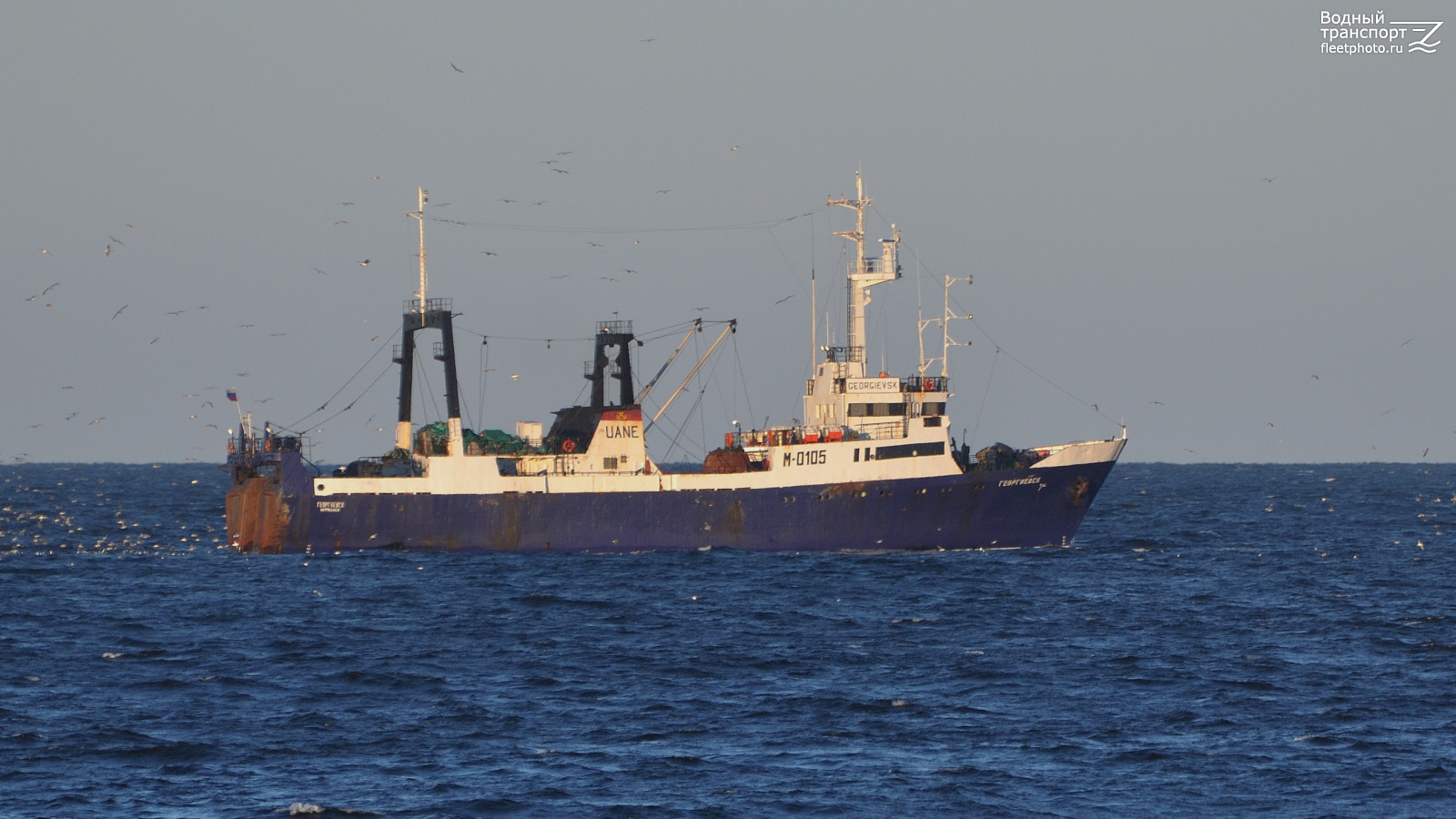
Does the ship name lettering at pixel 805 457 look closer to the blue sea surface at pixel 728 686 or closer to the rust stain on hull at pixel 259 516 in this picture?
the blue sea surface at pixel 728 686

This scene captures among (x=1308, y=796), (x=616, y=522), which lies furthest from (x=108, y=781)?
(x=616, y=522)

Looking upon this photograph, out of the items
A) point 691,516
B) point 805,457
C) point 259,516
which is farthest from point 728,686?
point 259,516

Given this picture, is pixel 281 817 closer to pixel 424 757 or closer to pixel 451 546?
pixel 424 757

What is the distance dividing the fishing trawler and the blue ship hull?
2.0 inches

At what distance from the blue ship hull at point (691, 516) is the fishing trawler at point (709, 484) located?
0.17 ft

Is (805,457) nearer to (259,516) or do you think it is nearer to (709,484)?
(709,484)

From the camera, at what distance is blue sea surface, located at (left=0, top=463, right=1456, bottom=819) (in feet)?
80.6

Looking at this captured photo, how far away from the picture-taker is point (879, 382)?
58969mm

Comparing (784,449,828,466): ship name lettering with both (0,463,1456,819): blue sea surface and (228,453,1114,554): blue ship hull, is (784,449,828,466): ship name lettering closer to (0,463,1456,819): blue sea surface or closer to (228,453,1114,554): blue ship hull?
(228,453,1114,554): blue ship hull

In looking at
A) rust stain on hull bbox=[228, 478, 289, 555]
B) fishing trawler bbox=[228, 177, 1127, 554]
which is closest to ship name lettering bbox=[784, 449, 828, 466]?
fishing trawler bbox=[228, 177, 1127, 554]

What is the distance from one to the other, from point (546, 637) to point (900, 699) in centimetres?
1187

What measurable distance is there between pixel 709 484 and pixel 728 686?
25.5m

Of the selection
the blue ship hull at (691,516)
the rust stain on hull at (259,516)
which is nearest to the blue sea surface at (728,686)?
the blue ship hull at (691,516)

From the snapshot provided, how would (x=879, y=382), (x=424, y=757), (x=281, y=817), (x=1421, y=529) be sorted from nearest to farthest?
(x=281, y=817) < (x=424, y=757) < (x=879, y=382) < (x=1421, y=529)
